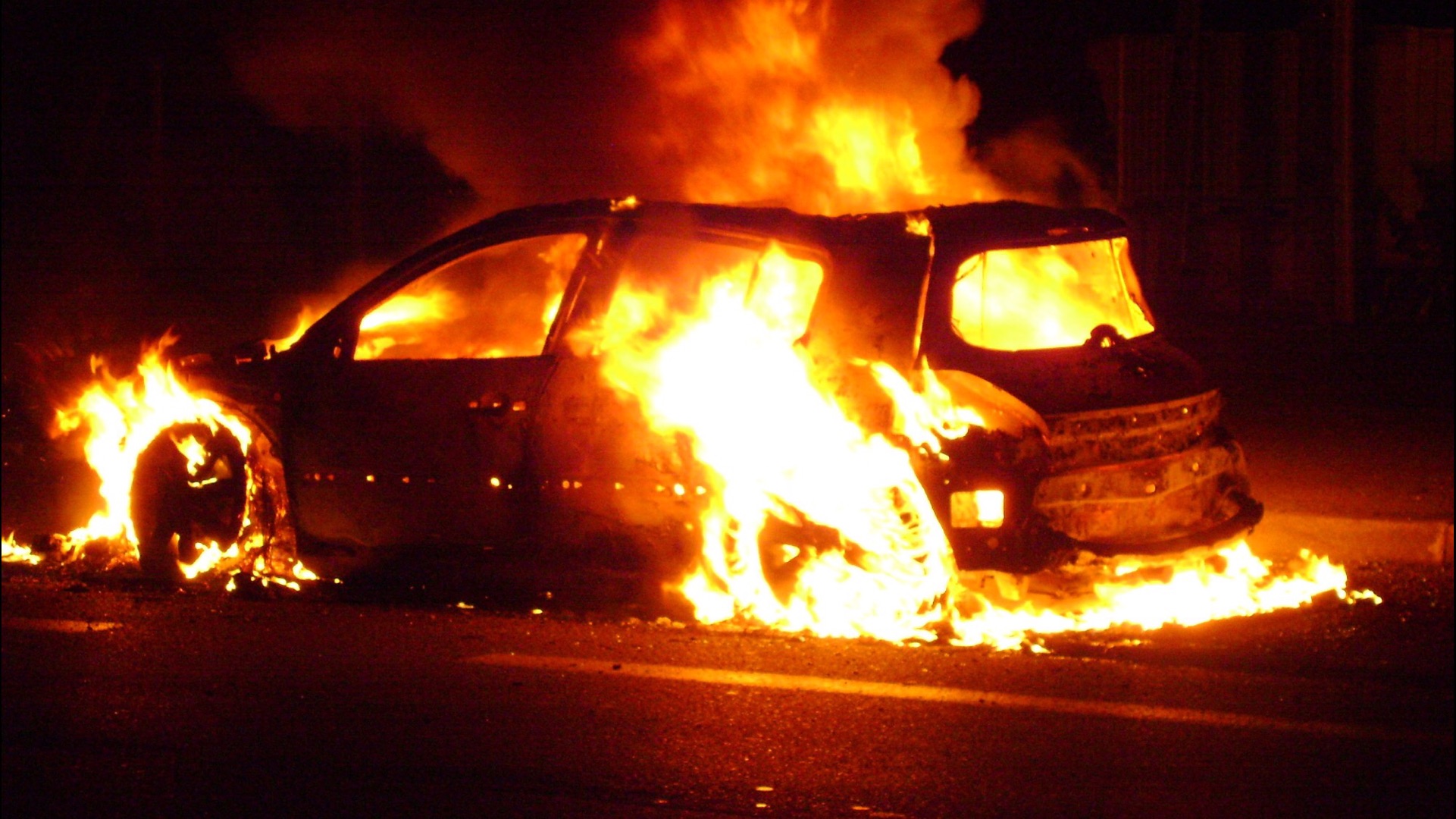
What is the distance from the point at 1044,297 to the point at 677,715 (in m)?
2.24

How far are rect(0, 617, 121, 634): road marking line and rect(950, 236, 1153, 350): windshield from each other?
351 cm

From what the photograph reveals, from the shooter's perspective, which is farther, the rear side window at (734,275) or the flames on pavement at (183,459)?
the flames on pavement at (183,459)

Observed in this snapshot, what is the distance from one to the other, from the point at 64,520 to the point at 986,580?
16.0ft

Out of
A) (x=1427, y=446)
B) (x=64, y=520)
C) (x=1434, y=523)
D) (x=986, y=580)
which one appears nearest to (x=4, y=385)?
(x=64, y=520)

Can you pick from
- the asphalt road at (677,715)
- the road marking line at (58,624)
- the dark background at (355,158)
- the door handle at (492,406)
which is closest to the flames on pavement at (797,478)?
the asphalt road at (677,715)

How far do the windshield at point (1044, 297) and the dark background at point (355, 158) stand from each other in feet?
14.9

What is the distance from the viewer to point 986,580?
6402mm

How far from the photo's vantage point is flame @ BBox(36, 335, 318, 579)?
7145 millimetres

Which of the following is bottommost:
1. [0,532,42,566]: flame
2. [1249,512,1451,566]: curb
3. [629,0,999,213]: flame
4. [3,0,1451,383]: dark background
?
[0,532,42,566]: flame

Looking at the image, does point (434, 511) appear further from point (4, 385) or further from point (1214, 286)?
point (1214, 286)

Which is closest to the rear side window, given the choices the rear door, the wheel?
the rear door

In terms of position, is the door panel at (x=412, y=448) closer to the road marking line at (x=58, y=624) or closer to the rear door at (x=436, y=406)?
the rear door at (x=436, y=406)

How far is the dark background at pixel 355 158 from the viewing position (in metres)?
11.3

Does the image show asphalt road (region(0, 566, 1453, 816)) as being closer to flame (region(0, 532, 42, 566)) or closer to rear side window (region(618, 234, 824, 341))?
flame (region(0, 532, 42, 566))
